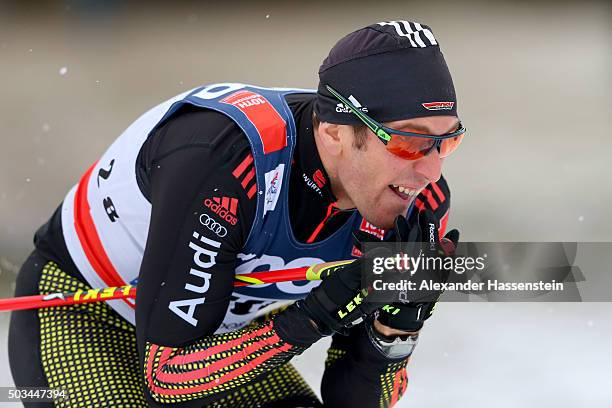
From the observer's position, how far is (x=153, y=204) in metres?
2.27

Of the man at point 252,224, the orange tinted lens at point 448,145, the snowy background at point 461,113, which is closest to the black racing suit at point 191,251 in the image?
the man at point 252,224

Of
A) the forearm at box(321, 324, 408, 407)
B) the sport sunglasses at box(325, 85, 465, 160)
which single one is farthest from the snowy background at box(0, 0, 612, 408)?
the sport sunglasses at box(325, 85, 465, 160)

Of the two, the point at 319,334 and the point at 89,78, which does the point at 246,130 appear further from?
the point at 89,78

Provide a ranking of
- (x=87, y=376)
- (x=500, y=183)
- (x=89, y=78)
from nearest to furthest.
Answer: (x=87, y=376) → (x=500, y=183) → (x=89, y=78)

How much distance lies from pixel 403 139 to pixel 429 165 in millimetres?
118

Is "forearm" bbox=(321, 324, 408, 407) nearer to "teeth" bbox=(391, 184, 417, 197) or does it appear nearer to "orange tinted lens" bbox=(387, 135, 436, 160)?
"teeth" bbox=(391, 184, 417, 197)

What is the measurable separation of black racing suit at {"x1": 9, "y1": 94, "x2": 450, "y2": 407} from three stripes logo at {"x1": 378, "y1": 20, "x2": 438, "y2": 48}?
35cm

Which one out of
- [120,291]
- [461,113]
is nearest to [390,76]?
[120,291]

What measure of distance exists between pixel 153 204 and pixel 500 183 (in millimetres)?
3215

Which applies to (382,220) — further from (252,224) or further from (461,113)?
(461,113)

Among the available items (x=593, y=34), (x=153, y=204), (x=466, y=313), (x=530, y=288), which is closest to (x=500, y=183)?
(x=466, y=313)

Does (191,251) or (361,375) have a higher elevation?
(191,251)

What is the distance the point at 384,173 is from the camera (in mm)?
2293

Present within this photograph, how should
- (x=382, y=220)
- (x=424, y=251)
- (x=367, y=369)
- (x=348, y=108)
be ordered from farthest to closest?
(x=367, y=369) → (x=382, y=220) → (x=348, y=108) → (x=424, y=251)
